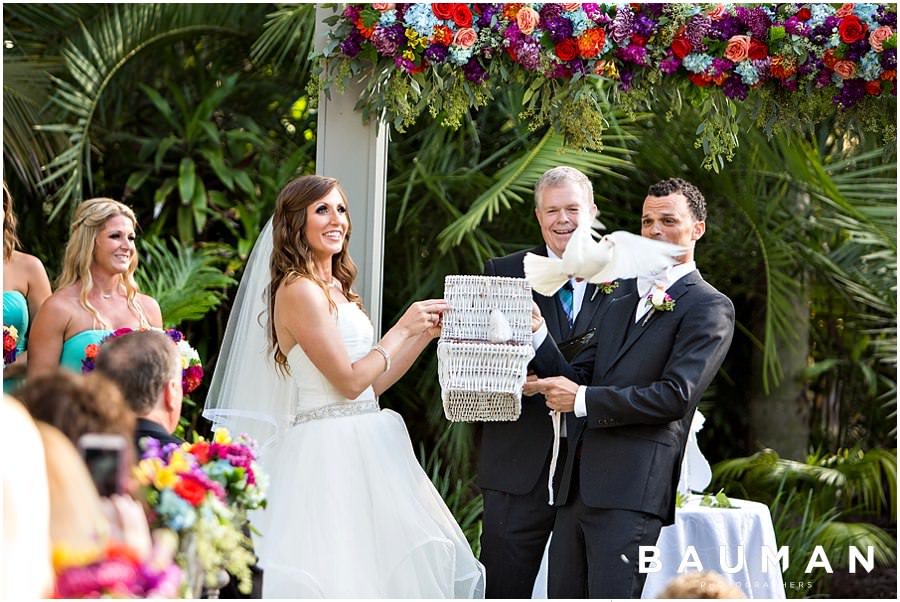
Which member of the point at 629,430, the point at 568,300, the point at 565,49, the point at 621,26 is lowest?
the point at 629,430

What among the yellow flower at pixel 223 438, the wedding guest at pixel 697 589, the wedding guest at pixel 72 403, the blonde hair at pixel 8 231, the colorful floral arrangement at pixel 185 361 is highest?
the blonde hair at pixel 8 231

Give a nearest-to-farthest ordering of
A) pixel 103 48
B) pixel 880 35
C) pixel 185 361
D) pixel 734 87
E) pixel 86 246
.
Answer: pixel 880 35
pixel 734 87
pixel 185 361
pixel 86 246
pixel 103 48

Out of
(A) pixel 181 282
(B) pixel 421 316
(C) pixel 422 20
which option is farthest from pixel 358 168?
(A) pixel 181 282

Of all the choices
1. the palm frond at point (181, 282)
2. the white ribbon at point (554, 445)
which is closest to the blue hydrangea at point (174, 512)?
the white ribbon at point (554, 445)

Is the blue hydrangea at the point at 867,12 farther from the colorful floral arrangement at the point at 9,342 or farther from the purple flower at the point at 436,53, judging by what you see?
the colorful floral arrangement at the point at 9,342

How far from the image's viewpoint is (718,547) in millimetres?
5094

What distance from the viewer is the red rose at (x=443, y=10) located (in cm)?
474

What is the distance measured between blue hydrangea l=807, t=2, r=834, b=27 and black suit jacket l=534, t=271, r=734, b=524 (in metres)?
1.19

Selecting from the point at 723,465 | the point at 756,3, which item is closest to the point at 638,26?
the point at 756,3

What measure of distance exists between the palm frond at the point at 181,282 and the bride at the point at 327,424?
2.35 meters

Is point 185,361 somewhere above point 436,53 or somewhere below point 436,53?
below

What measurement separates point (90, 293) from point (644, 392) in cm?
261

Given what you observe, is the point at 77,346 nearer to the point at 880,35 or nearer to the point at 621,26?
the point at 621,26

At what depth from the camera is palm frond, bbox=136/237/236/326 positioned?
7.04m
